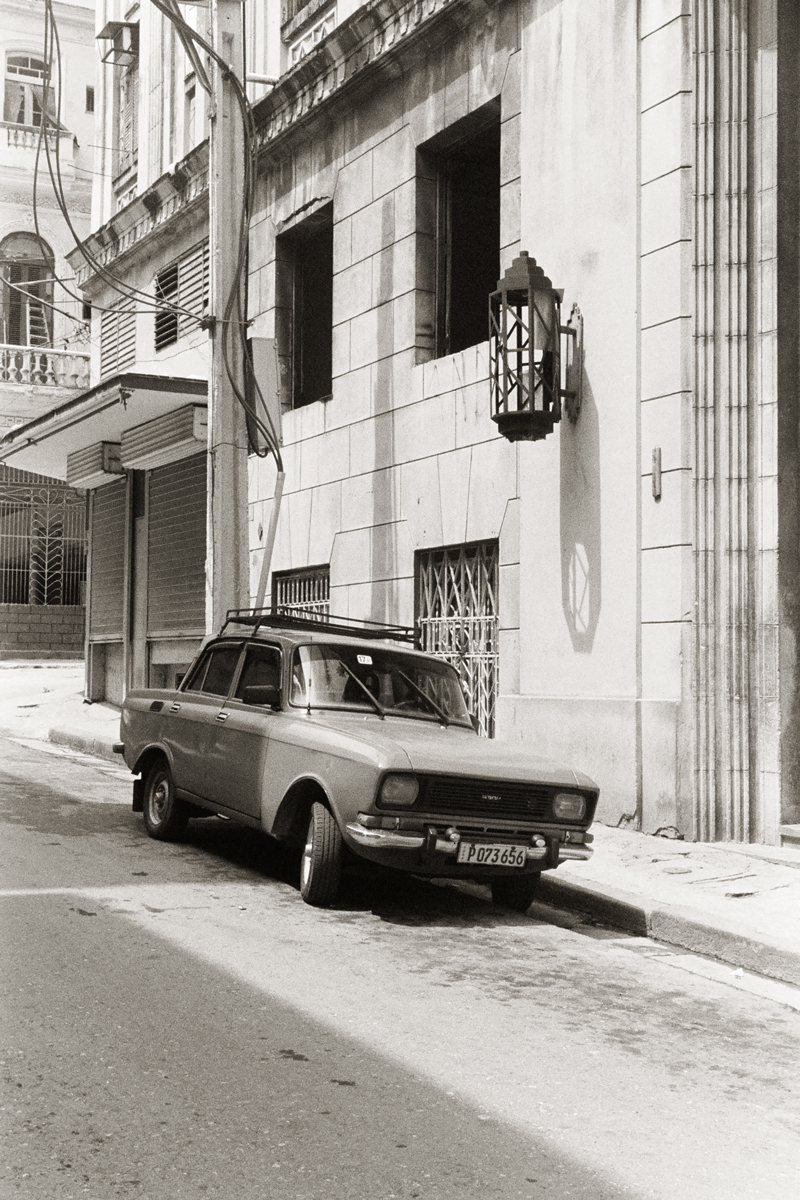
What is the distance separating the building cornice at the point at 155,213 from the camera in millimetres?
18578

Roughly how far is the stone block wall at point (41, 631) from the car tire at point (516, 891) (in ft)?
65.0

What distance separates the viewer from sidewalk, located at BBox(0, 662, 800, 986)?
6.98m

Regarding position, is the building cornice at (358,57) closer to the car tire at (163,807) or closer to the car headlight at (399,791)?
the car tire at (163,807)

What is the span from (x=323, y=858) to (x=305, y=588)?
8756 millimetres

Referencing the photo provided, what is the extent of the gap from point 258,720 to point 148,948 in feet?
7.70

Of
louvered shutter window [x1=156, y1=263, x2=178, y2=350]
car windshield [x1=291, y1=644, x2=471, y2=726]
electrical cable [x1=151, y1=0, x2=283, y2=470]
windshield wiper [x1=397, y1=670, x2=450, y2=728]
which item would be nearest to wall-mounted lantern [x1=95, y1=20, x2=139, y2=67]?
louvered shutter window [x1=156, y1=263, x2=178, y2=350]

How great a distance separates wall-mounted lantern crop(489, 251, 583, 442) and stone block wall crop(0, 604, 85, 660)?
17375mm

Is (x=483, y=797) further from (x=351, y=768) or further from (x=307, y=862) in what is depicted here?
(x=307, y=862)

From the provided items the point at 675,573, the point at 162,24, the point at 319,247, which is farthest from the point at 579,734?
the point at 162,24

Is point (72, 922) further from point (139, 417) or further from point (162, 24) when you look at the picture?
point (162, 24)

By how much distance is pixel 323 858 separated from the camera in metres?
7.41

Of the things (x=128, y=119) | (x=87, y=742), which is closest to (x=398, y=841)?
(x=87, y=742)

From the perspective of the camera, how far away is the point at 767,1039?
5.56m

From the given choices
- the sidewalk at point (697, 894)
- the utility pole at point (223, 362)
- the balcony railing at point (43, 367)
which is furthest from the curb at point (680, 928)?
the balcony railing at point (43, 367)
